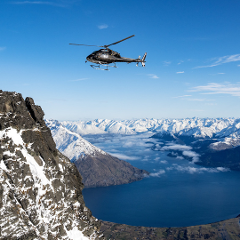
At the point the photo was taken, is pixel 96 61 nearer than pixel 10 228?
No

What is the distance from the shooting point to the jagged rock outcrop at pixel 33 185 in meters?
41.2

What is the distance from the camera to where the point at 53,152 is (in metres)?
55.0

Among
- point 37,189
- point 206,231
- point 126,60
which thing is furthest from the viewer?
point 206,231

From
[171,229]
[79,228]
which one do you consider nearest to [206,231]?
[171,229]

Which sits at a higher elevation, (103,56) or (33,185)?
(103,56)

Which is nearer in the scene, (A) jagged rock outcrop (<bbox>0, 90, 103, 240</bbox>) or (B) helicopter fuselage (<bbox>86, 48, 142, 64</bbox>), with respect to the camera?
(A) jagged rock outcrop (<bbox>0, 90, 103, 240</bbox>)

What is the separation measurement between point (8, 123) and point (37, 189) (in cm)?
1762

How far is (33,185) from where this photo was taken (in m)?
45.2

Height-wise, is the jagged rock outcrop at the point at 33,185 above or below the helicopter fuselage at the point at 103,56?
below

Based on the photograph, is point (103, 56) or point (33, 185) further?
point (103, 56)

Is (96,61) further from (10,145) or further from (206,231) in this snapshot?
(206,231)

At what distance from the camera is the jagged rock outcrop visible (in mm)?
41188

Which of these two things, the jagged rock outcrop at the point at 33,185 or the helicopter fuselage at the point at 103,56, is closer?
the jagged rock outcrop at the point at 33,185

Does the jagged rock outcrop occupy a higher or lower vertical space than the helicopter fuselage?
lower
